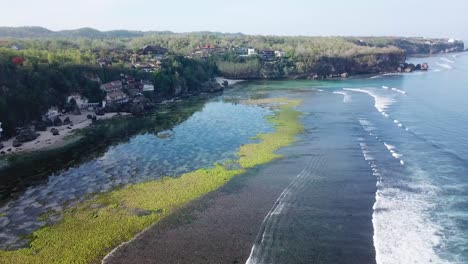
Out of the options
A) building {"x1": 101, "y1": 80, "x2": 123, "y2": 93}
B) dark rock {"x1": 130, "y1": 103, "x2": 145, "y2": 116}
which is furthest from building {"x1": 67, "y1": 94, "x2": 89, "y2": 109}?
dark rock {"x1": 130, "y1": 103, "x2": 145, "y2": 116}

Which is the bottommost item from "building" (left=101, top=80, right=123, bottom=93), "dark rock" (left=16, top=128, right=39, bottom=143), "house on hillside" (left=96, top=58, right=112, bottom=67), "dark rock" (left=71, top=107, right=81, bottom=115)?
"dark rock" (left=16, top=128, right=39, bottom=143)

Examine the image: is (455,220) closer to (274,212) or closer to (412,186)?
(412,186)

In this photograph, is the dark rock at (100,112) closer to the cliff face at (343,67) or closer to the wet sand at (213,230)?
the wet sand at (213,230)

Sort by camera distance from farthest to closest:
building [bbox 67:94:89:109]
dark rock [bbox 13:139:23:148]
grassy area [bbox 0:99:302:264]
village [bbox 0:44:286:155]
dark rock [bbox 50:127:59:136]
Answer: building [bbox 67:94:89:109], dark rock [bbox 50:127:59:136], village [bbox 0:44:286:155], dark rock [bbox 13:139:23:148], grassy area [bbox 0:99:302:264]

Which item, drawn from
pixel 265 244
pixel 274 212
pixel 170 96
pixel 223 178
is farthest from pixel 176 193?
pixel 170 96

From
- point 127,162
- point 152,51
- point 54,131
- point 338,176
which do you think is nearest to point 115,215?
point 127,162

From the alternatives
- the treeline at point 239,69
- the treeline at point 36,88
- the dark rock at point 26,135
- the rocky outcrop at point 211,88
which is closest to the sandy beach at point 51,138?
the dark rock at point 26,135

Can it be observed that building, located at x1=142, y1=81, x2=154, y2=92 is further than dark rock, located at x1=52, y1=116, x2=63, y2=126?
Yes

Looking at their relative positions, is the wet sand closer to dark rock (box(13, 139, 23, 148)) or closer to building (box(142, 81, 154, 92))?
dark rock (box(13, 139, 23, 148))
